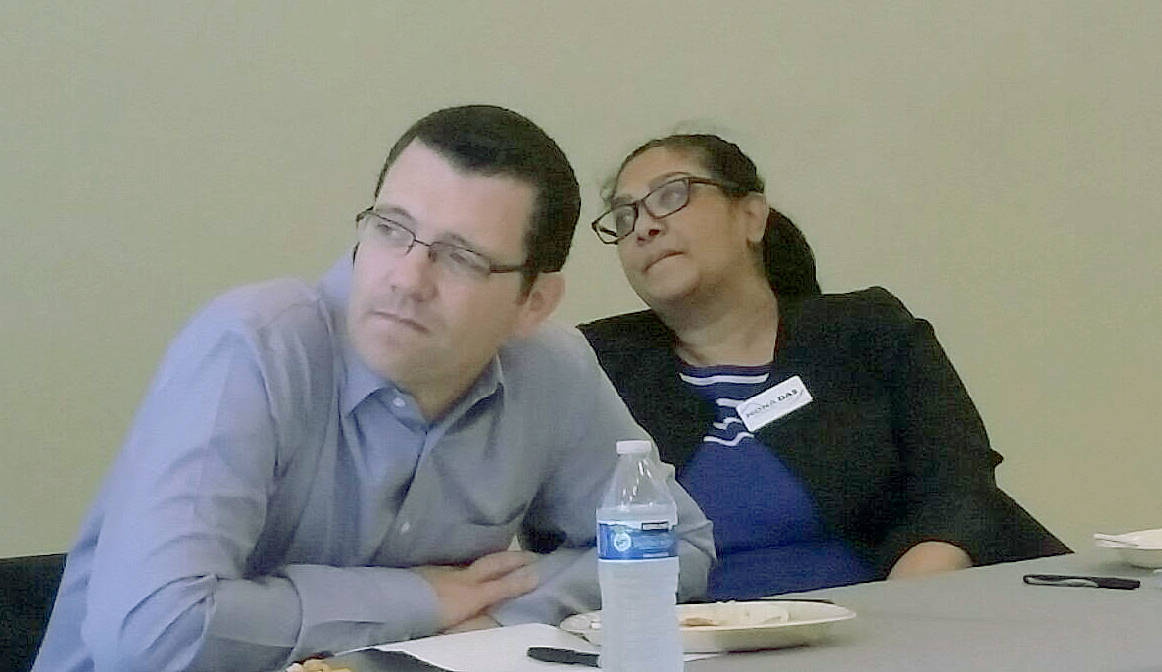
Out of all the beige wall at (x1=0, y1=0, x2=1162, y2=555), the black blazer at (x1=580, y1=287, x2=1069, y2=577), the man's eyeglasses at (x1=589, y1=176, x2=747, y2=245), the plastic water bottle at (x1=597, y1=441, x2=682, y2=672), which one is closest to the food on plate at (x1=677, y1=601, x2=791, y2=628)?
the plastic water bottle at (x1=597, y1=441, x2=682, y2=672)

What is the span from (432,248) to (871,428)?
1.15 metres

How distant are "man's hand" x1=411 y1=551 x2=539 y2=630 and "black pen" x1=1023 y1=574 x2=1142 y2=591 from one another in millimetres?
607

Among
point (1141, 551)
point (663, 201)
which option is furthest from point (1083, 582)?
point (663, 201)

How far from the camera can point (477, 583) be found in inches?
61.1

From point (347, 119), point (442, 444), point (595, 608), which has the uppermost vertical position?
point (347, 119)

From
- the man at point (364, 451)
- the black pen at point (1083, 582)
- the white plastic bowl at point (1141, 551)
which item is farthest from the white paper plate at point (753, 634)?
the white plastic bowl at point (1141, 551)

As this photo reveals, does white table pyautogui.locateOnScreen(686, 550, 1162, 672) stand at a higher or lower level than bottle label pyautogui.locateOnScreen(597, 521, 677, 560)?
lower

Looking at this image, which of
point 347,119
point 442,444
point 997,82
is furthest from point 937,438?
point 997,82

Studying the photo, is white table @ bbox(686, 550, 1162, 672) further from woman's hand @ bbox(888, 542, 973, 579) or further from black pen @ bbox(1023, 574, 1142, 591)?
woman's hand @ bbox(888, 542, 973, 579)

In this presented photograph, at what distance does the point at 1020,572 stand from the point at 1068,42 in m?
2.31

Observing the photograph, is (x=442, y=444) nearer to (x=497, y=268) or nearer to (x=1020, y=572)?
(x=497, y=268)

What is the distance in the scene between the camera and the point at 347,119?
274cm

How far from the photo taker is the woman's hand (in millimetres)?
2154

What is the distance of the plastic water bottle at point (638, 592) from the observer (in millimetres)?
1107
